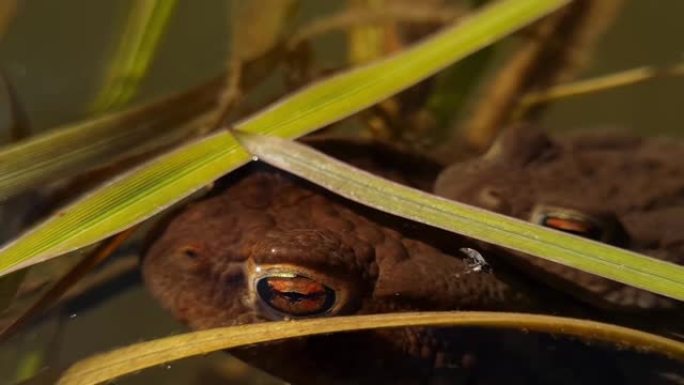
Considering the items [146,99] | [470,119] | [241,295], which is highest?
[470,119]

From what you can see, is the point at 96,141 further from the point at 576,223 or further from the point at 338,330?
the point at 576,223

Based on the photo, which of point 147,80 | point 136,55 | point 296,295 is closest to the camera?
point 296,295

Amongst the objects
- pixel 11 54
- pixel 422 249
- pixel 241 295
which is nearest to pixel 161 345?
pixel 241 295

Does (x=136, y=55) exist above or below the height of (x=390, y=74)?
Answer: above

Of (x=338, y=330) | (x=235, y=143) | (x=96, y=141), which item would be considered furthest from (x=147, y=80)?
(x=338, y=330)

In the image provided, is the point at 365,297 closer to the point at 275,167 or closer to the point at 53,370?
the point at 275,167

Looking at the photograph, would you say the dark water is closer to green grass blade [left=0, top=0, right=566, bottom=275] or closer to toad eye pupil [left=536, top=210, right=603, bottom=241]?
green grass blade [left=0, top=0, right=566, bottom=275]

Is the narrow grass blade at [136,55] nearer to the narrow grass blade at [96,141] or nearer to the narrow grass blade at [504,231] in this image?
the narrow grass blade at [96,141]

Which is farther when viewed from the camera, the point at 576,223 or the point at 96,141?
the point at 96,141
